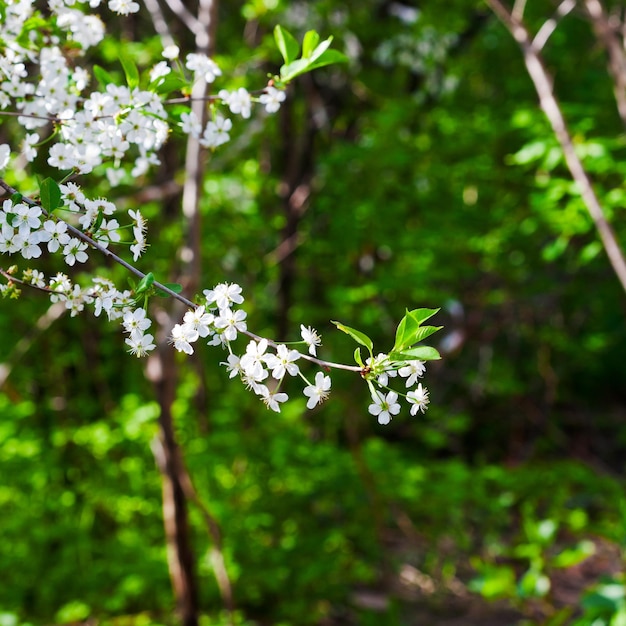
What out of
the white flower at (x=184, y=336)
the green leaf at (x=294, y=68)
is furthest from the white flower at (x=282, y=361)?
the green leaf at (x=294, y=68)

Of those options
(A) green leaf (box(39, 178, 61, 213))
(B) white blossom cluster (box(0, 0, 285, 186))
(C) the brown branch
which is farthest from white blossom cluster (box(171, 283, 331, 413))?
(C) the brown branch

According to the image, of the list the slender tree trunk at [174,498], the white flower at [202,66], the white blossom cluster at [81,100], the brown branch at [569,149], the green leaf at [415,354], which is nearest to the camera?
the green leaf at [415,354]

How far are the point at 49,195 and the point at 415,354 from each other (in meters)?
0.51

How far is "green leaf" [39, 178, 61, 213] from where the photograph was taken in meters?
1.00

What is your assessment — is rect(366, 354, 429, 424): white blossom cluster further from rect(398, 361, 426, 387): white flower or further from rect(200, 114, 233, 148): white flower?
rect(200, 114, 233, 148): white flower

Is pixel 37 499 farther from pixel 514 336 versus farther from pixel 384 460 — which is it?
pixel 514 336

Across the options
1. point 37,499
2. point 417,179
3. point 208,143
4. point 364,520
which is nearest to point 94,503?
point 37,499

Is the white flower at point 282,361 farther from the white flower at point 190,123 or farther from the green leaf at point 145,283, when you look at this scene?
the white flower at point 190,123

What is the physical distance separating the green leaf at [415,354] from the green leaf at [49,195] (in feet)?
1.56

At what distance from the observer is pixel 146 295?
1.00 m

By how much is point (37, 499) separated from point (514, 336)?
4.05 meters

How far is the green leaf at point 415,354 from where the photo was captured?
936 mm

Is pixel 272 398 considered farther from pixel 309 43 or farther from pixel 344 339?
pixel 344 339

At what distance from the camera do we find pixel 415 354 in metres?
0.95
